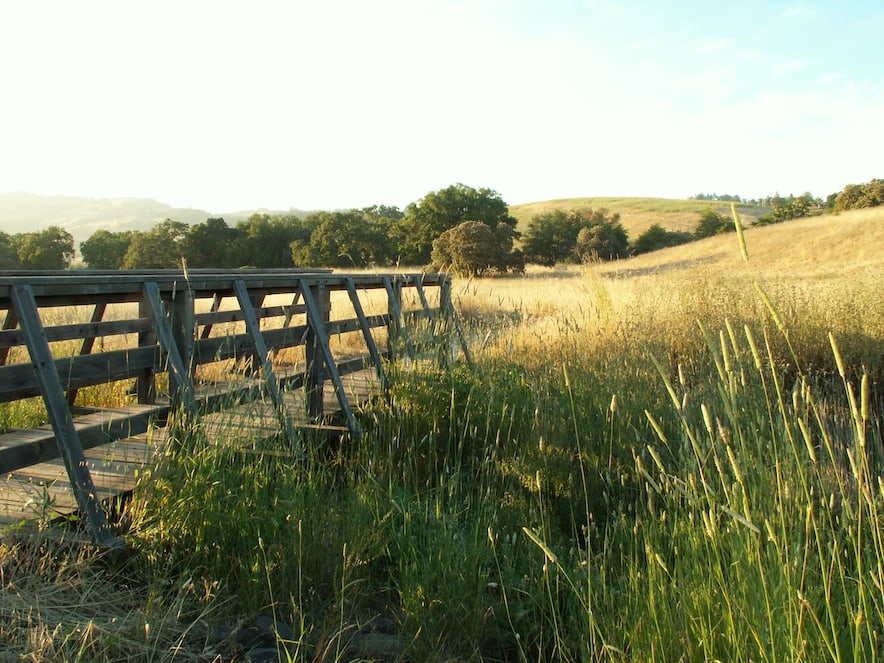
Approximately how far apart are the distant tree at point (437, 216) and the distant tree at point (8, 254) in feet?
75.1

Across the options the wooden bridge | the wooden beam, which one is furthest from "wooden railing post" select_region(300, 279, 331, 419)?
the wooden beam

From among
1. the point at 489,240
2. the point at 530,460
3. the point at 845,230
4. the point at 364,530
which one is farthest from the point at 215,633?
the point at 845,230

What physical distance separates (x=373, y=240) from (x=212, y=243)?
34.4ft

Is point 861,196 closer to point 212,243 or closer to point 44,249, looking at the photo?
point 212,243

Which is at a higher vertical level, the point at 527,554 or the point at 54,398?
the point at 54,398

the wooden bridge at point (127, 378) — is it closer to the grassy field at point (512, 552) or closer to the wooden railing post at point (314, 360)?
the wooden railing post at point (314, 360)

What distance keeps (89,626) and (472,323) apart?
7.04 m

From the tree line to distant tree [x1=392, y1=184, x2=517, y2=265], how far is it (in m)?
0.07

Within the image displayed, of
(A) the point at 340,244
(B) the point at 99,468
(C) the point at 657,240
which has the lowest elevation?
(B) the point at 99,468

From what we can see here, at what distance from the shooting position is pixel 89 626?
2406mm

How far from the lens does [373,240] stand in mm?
45531

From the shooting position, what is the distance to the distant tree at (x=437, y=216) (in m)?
47.5

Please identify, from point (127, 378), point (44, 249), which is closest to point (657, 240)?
point (44, 249)

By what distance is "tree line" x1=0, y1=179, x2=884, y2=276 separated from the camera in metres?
34.8
